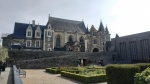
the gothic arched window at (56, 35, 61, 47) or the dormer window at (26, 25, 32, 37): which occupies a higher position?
the dormer window at (26, 25, 32, 37)

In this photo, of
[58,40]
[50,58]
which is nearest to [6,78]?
[50,58]

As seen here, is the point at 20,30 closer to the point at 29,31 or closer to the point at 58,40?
the point at 29,31

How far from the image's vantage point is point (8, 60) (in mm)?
39500

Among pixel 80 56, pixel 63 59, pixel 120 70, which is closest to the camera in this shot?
pixel 120 70

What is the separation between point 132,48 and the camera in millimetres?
48219

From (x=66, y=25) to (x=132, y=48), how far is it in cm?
2610

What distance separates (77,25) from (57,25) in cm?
992

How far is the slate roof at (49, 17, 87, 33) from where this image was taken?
60147 millimetres

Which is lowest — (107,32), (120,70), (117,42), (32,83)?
(32,83)

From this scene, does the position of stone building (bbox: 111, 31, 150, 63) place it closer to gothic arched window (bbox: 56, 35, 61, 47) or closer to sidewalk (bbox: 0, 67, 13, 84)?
gothic arched window (bbox: 56, 35, 61, 47)

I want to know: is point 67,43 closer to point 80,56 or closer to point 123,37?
point 80,56

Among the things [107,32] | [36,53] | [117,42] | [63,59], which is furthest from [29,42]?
[107,32]

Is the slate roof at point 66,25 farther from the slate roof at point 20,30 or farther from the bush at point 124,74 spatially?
the bush at point 124,74

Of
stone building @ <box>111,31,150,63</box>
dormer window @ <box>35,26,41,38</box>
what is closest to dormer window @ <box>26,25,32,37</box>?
dormer window @ <box>35,26,41,38</box>
